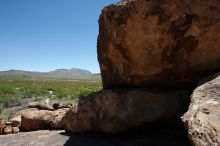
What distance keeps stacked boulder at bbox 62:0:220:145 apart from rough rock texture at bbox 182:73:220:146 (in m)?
0.93

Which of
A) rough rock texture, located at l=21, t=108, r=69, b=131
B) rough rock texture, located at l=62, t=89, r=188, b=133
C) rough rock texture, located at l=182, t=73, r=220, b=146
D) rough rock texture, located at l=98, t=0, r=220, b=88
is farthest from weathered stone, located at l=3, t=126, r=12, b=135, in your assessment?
rough rock texture, located at l=182, t=73, r=220, b=146

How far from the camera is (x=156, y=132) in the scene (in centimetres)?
616

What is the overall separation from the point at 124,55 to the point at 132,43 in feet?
1.16

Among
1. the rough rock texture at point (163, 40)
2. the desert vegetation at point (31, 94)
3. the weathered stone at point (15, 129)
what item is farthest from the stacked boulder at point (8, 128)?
the desert vegetation at point (31, 94)

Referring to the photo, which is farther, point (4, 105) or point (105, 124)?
point (4, 105)

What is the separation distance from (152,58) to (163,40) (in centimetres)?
40

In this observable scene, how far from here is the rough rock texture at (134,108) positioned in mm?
5879

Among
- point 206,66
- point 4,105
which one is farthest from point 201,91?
point 4,105

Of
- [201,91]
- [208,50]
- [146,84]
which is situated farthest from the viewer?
[146,84]

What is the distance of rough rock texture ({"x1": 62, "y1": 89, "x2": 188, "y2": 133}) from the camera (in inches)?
231

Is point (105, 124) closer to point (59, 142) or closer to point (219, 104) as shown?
point (59, 142)

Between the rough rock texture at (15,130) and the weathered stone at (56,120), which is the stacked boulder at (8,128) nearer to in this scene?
the rough rock texture at (15,130)

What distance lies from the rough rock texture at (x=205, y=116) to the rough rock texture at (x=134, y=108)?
1.27m

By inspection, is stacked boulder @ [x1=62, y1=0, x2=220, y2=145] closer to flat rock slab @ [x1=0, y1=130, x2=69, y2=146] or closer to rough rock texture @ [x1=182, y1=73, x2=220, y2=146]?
flat rock slab @ [x1=0, y1=130, x2=69, y2=146]
